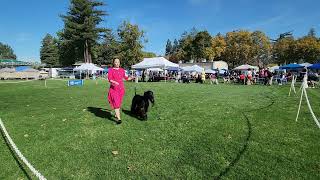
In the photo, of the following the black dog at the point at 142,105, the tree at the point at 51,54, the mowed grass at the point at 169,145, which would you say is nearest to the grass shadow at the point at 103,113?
the mowed grass at the point at 169,145

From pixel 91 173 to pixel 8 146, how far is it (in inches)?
96.1

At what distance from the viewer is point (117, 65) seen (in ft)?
28.9

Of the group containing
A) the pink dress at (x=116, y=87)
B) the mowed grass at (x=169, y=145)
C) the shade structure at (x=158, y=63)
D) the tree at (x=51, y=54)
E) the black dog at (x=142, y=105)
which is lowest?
the mowed grass at (x=169, y=145)

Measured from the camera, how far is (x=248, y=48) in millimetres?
92688

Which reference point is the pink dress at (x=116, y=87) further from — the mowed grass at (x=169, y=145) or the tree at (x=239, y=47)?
the tree at (x=239, y=47)

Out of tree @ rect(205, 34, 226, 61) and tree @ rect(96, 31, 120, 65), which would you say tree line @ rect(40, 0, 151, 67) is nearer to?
tree @ rect(96, 31, 120, 65)

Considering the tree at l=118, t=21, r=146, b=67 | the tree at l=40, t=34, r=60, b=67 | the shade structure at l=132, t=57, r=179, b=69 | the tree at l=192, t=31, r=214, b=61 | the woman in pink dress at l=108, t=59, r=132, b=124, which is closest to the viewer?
the woman in pink dress at l=108, t=59, r=132, b=124

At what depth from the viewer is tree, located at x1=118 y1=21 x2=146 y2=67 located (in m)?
79.8

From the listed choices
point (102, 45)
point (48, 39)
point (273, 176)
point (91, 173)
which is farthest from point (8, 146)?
point (48, 39)

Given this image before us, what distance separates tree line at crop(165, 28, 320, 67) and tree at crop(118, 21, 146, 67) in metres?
23.8

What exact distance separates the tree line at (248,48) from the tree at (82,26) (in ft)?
94.9

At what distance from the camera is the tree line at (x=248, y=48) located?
9117 cm

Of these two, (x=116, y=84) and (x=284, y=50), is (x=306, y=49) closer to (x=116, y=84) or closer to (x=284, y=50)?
(x=284, y=50)

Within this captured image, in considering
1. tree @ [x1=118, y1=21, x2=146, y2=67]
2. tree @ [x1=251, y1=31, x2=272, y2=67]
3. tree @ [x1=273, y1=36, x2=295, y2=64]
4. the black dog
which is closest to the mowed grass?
the black dog
